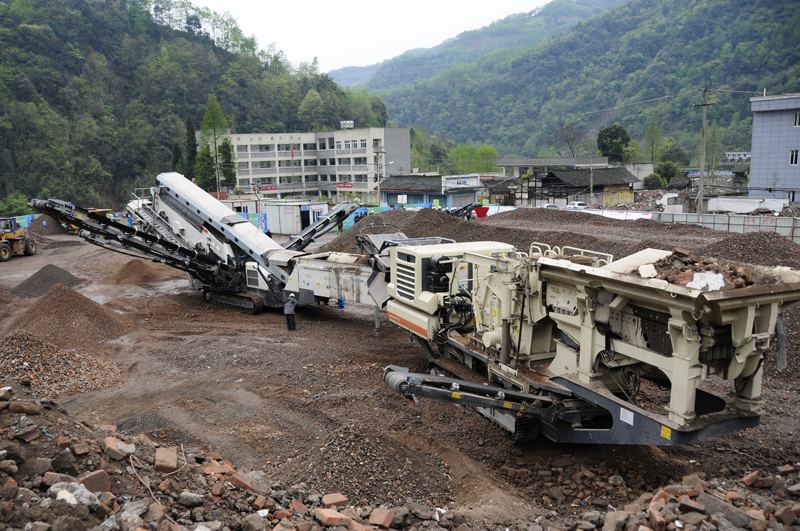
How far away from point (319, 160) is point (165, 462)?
68.6m

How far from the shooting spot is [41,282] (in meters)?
20.7

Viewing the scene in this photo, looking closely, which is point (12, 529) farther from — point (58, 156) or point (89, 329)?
point (58, 156)

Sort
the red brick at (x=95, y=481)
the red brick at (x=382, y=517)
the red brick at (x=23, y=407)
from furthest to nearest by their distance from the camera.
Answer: the red brick at (x=23, y=407), the red brick at (x=382, y=517), the red brick at (x=95, y=481)

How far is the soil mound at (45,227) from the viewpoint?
3872 centimetres

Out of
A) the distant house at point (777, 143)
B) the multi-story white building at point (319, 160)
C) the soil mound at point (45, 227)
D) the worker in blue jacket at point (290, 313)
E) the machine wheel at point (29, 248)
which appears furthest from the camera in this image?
the multi-story white building at point (319, 160)

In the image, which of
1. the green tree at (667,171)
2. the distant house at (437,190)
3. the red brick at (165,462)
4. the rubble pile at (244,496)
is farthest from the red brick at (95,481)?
the green tree at (667,171)

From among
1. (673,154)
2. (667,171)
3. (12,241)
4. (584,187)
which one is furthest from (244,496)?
(673,154)

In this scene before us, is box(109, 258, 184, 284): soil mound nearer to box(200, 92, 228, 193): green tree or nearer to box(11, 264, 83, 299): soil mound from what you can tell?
box(11, 264, 83, 299): soil mound

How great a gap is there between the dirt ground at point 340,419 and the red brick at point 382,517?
0.60m

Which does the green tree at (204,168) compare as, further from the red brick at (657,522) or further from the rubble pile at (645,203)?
the red brick at (657,522)

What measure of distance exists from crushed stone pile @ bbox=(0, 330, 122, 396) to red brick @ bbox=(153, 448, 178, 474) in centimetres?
557

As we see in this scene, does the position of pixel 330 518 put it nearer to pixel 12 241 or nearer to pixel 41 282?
pixel 41 282

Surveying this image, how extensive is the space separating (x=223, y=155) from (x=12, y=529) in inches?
2330

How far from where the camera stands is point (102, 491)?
5.29 m
